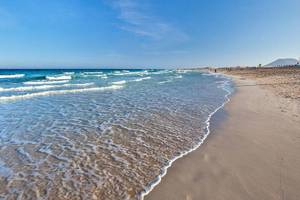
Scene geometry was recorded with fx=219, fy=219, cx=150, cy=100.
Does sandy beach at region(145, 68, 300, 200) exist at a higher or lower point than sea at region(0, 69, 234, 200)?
higher

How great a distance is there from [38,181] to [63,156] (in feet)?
3.71

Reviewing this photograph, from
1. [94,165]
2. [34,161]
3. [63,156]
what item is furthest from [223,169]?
[34,161]

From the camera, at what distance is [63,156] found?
4898 millimetres

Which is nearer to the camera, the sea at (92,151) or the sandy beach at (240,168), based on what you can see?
the sandy beach at (240,168)

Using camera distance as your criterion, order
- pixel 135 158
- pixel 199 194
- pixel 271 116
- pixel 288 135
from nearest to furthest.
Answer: pixel 199 194 → pixel 135 158 → pixel 288 135 → pixel 271 116

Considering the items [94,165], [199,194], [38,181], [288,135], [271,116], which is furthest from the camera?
[271,116]

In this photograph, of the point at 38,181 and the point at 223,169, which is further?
the point at 223,169

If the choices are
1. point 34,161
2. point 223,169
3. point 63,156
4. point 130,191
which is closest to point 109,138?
point 63,156

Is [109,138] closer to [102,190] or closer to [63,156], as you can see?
[63,156]

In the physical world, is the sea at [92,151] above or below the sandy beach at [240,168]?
below

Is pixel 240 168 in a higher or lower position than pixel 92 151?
higher

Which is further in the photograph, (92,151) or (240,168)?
(92,151)

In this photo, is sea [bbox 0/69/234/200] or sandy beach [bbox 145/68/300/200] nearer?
sandy beach [bbox 145/68/300/200]

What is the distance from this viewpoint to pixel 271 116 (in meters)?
8.17
